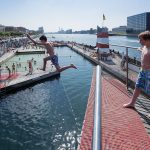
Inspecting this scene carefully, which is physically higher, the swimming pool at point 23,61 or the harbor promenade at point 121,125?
the harbor promenade at point 121,125

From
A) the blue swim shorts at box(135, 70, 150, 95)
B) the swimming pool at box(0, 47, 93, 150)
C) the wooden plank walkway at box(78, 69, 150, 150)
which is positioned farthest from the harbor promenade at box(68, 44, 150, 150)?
the swimming pool at box(0, 47, 93, 150)

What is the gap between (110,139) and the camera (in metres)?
6.78

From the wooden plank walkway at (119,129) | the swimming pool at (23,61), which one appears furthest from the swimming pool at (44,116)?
the wooden plank walkway at (119,129)

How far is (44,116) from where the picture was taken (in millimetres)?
31875

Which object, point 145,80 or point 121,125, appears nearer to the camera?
point 145,80

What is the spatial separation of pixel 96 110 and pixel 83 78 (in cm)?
5375

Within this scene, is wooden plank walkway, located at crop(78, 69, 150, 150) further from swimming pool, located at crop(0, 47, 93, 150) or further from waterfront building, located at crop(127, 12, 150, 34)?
waterfront building, located at crop(127, 12, 150, 34)

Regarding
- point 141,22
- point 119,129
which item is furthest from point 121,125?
point 141,22

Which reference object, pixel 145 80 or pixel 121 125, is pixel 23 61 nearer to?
pixel 121 125

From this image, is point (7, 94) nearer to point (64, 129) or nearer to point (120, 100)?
point (64, 129)

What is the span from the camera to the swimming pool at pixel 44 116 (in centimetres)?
2453

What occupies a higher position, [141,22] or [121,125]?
[141,22]

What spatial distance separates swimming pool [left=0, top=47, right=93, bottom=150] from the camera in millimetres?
24531

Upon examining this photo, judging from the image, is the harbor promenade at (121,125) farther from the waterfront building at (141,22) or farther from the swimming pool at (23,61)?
the waterfront building at (141,22)
